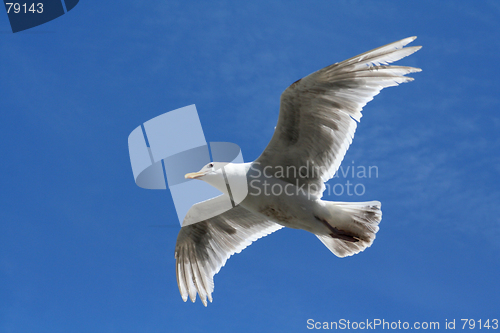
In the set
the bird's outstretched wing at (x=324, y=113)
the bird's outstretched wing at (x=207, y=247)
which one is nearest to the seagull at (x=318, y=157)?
the bird's outstretched wing at (x=324, y=113)

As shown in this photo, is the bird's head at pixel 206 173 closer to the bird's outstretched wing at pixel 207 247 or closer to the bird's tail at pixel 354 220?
the bird's outstretched wing at pixel 207 247

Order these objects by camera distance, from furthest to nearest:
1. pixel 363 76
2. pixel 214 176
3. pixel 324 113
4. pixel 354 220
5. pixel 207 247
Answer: pixel 207 247 < pixel 214 176 < pixel 354 220 < pixel 324 113 < pixel 363 76

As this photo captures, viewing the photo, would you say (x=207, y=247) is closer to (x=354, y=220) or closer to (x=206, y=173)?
(x=206, y=173)

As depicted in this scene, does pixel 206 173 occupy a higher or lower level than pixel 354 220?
higher

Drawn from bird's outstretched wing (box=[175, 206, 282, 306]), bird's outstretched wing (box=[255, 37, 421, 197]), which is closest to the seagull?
bird's outstretched wing (box=[255, 37, 421, 197])

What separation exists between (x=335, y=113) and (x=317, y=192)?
138 cm

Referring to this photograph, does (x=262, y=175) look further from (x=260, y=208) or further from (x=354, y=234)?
(x=354, y=234)

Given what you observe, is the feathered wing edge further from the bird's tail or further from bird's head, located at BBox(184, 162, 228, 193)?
bird's head, located at BBox(184, 162, 228, 193)

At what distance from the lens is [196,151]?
7.66 meters

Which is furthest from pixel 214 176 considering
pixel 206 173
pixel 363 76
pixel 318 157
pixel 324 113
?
pixel 363 76

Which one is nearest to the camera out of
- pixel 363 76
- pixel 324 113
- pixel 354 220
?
pixel 363 76

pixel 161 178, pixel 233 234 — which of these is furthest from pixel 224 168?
pixel 233 234

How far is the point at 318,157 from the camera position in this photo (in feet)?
23.0

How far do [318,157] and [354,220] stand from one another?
1.14m
